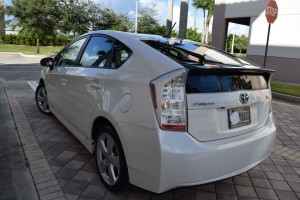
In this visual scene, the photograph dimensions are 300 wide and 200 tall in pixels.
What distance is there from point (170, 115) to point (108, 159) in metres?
0.97

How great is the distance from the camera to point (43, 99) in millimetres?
5121

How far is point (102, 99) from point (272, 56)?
1157cm

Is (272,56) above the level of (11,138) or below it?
above

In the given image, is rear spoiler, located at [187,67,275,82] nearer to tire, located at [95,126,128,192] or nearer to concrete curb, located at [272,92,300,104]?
tire, located at [95,126,128,192]

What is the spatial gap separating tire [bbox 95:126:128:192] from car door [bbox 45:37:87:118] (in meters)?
1.20

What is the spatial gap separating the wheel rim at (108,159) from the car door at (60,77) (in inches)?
46.8

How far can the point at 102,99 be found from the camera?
Answer: 2.56 metres

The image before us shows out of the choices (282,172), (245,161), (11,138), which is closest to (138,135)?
(245,161)

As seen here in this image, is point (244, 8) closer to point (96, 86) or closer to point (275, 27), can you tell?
point (275, 27)

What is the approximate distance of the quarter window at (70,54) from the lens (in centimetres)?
359

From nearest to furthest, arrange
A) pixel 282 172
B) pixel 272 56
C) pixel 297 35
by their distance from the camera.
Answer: pixel 282 172 < pixel 297 35 < pixel 272 56

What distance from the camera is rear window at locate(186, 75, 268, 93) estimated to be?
2.08m

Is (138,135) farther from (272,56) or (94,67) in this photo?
(272,56)

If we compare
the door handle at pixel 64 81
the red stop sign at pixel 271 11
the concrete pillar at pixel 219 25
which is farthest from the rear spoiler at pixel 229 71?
the concrete pillar at pixel 219 25
